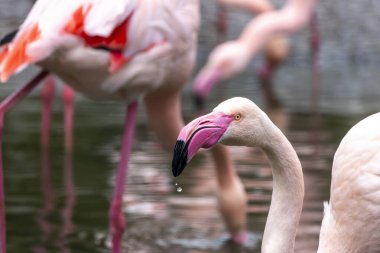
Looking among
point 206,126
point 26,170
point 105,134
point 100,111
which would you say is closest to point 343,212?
point 206,126

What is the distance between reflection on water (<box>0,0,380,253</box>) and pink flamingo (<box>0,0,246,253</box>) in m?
0.36

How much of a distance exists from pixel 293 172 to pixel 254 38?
8.34 meters

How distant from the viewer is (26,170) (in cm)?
728

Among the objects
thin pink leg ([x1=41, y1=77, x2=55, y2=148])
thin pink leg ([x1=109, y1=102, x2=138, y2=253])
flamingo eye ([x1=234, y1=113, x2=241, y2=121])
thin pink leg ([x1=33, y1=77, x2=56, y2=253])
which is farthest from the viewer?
thin pink leg ([x1=41, y1=77, x2=55, y2=148])

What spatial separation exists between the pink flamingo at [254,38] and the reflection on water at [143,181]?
0.38 metres

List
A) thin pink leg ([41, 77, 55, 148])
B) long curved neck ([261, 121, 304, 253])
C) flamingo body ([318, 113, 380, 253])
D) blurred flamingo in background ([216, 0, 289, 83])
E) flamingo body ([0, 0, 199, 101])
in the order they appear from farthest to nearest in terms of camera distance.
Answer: blurred flamingo in background ([216, 0, 289, 83])
thin pink leg ([41, 77, 55, 148])
flamingo body ([0, 0, 199, 101])
flamingo body ([318, 113, 380, 253])
long curved neck ([261, 121, 304, 253])

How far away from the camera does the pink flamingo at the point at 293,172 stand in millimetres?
3062

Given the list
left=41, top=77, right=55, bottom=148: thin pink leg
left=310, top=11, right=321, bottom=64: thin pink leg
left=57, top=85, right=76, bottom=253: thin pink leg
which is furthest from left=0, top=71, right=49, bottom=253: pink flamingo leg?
left=310, top=11, right=321, bottom=64: thin pink leg

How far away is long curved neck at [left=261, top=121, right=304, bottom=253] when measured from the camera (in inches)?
128

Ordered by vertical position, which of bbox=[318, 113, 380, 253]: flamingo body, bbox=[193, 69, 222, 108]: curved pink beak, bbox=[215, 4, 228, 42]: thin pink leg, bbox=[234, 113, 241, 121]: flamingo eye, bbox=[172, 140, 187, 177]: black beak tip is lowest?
bbox=[193, 69, 222, 108]: curved pink beak

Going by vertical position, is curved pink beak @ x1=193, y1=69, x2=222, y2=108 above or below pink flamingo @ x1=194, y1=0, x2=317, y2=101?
below

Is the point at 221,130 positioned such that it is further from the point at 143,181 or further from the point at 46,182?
the point at 46,182

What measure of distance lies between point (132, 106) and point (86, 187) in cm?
Answer: 153

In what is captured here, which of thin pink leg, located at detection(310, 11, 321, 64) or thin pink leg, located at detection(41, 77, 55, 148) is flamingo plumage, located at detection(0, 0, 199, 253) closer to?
thin pink leg, located at detection(41, 77, 55, 148)
